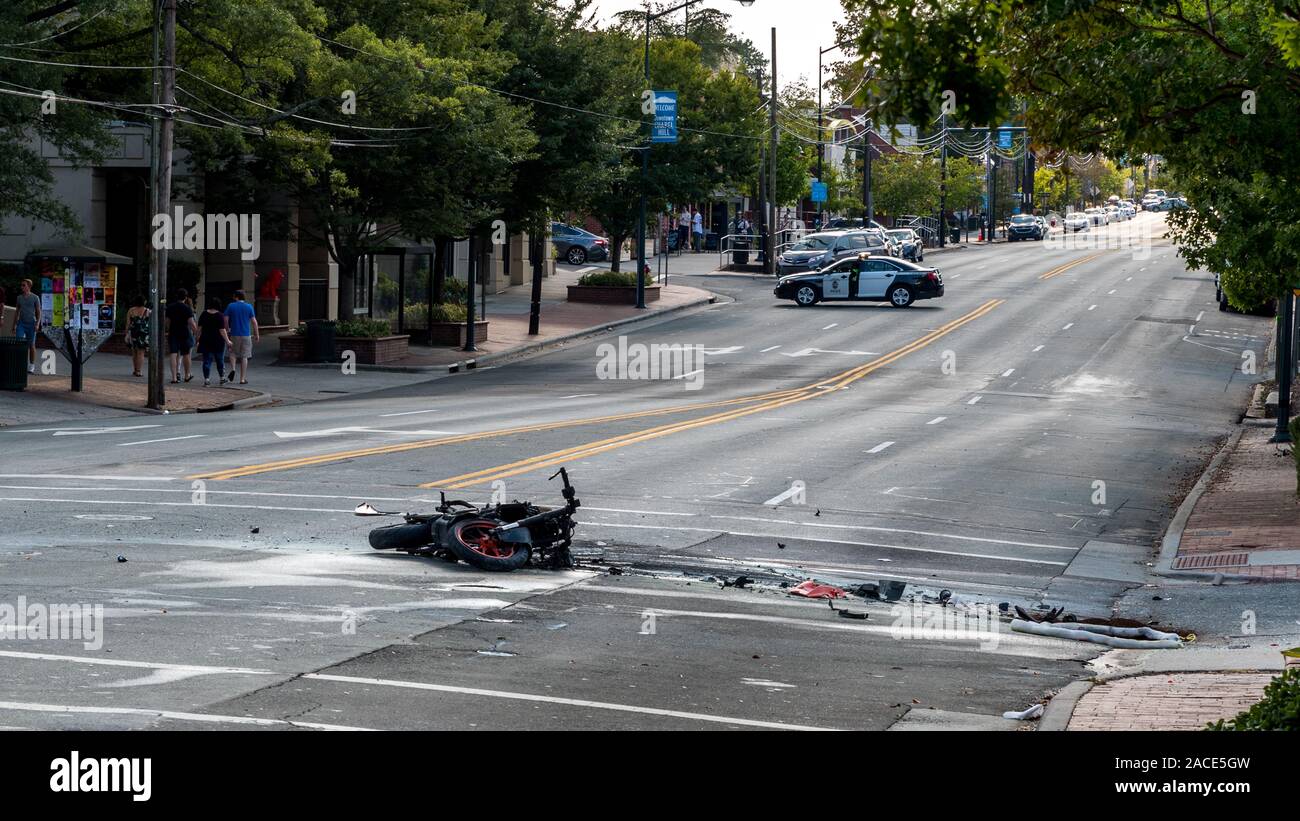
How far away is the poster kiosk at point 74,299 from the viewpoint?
2967 cm

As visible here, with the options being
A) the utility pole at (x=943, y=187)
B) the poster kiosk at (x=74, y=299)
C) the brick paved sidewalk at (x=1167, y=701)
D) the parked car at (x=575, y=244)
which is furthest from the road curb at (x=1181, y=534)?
the utility pole at (x=943, y=187)

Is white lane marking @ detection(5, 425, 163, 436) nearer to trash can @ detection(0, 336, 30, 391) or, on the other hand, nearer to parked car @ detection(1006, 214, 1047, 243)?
trash can @ detection(0, 336, 30, 391)

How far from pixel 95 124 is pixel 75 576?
20.8 m

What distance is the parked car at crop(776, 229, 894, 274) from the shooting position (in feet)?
202

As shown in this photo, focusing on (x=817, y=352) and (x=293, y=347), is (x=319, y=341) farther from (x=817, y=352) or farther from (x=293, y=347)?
(x=817, y=352)

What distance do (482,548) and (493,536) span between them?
15cm

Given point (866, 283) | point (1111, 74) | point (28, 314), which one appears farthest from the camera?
point (866, 283)

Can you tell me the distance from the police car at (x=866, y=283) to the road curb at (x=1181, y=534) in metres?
26.7

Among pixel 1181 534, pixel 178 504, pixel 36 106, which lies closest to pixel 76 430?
pixel 36 106

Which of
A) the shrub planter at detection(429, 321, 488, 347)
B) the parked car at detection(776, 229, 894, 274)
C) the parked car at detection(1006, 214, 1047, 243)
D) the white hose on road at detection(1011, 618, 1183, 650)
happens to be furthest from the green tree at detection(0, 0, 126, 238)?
the parked car at detection(1006, 214, 1047, 243)

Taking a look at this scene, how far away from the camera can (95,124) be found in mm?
30844

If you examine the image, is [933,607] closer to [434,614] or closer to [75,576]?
[434,614]

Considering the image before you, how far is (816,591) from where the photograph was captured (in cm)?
1375

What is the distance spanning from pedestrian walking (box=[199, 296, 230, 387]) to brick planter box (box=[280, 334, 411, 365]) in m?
5.41
